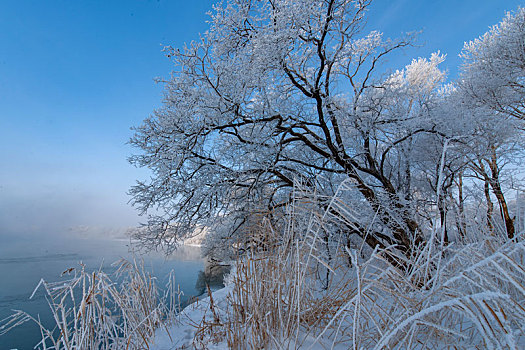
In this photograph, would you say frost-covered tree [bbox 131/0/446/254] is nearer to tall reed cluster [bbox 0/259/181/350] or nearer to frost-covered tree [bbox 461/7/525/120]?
tall reed cluster [bbox 0/259/181/350]

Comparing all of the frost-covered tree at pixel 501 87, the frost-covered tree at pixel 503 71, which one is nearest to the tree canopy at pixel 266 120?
the frost-covered tree at pixel 501 87

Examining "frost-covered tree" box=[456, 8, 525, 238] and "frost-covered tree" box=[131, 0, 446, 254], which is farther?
"frost-covered tree" box=[456, 8, 525, 238]

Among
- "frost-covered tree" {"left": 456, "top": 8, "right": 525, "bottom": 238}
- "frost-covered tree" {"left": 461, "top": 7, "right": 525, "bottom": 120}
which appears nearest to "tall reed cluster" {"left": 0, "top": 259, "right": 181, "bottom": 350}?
"frost-covered tree" {"left": 456, "top": 8, "right": 525, "bottom": 238}

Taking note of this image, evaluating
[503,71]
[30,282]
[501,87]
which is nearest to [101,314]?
[30,282]

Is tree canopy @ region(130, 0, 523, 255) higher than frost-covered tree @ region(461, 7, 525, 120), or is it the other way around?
frost-covered tree @ region(461, 7, 525, 120)

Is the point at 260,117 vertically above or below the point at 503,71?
below

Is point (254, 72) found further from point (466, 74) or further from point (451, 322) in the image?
point (466, 74)

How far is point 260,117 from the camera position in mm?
4820

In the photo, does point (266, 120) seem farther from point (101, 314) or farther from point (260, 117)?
point (101, 314)

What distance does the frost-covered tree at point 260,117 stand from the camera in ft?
14.7

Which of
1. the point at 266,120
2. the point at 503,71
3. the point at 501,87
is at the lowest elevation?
the point at 266,120

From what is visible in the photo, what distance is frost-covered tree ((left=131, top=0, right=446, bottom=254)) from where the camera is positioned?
4477 millimetres

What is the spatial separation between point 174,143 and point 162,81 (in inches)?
64.5

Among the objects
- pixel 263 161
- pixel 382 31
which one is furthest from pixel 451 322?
pixel 382 31
